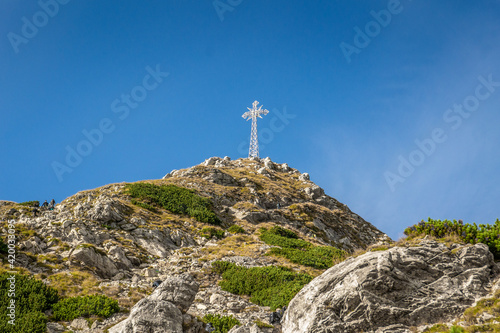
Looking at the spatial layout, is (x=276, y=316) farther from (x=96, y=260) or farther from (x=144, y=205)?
(x=144, y=205)

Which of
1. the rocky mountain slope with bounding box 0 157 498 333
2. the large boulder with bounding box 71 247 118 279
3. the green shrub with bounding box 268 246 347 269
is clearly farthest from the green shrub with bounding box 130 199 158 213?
the green shrub with bounding box 268 246 347 269

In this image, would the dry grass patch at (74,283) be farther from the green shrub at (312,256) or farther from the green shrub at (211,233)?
the green shrub at (312,256)

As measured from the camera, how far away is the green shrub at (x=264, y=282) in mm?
21078

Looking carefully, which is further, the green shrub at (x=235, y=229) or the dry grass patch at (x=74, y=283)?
the green shrub at (x=235, y=229)

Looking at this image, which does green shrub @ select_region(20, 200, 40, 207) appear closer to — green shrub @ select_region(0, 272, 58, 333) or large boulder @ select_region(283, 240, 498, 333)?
green shrub @ select_region(0, 272, 58, 333)

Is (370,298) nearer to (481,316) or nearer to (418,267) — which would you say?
(418,267)

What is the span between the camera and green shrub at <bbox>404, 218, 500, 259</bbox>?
643 inches

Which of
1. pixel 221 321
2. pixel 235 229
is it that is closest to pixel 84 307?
pixel 221 321

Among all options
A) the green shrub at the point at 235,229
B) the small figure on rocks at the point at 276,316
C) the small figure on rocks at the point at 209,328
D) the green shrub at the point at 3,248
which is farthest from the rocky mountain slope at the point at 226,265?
the green shrub at the point at 3,248

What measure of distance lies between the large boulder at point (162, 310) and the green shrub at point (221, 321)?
55.2 inches

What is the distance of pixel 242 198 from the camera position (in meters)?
54.6

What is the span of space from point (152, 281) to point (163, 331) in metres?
9.24

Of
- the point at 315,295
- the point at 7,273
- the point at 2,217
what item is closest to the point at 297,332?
the point at 315,295

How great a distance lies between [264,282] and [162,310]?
31.3 ft
